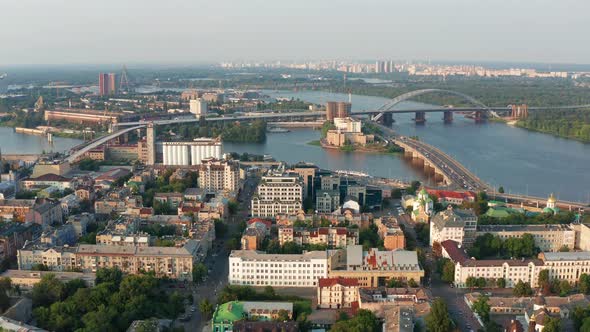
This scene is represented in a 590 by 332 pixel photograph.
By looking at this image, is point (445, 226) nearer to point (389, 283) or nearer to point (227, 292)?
point (389, 283)

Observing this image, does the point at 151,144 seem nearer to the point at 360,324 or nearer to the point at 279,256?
the point at 279,256

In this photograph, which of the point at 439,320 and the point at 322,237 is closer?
the point at 439,320

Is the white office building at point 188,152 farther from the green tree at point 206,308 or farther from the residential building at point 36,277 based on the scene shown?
the green tree at point 206,308

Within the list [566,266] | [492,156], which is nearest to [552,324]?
[566,266]

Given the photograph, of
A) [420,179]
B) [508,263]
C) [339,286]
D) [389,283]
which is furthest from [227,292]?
[420,179]

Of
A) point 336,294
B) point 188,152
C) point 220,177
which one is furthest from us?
point 188,152

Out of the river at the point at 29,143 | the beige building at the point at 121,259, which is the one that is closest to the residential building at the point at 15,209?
the beige building at the point at 121,259

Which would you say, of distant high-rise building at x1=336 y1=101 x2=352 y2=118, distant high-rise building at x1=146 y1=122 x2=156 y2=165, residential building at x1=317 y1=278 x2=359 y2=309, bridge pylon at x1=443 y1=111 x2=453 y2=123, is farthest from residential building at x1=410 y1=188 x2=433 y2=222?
bridge pylon at x1=443 y1=111 x2=453 y2=123
